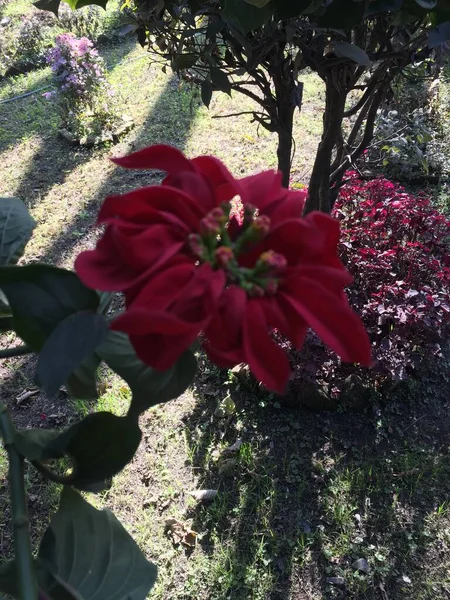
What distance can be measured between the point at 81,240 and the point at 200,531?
2105mm

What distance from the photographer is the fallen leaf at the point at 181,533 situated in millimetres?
2020

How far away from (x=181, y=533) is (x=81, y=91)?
151 inches

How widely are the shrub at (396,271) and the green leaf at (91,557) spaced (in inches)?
66.0

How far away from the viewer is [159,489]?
86.4 inches

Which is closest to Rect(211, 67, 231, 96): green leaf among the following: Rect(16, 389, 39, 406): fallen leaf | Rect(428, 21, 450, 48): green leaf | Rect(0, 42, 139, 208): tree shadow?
Rect(428, 21, 450, 48): green leaf

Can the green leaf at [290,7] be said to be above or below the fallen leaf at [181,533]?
above

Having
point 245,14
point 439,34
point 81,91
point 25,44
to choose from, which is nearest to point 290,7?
point 245,14

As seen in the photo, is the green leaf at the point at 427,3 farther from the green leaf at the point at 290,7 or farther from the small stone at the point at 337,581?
the small stone at the point at 337,581

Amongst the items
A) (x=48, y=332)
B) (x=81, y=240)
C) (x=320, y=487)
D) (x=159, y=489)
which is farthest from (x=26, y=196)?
(x=48, y=332)

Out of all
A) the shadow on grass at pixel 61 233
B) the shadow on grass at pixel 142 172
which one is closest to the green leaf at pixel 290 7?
the shadow on grass at pixel 61 233

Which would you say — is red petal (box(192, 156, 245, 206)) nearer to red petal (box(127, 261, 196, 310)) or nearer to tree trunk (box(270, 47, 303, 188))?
red petal (box(127, 261, 196, 310))

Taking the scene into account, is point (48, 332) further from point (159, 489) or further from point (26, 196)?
point (26, 196)

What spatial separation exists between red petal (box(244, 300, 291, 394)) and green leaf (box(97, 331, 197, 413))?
0.26 feet

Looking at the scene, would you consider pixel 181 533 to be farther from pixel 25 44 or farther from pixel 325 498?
pixel 25 44
